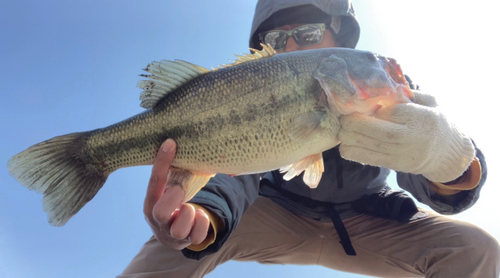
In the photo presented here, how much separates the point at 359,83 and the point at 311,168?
1.49 feet

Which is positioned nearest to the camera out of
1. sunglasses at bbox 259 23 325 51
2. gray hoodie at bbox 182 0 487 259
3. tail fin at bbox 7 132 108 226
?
tail fin at bbox 7 132 108 226

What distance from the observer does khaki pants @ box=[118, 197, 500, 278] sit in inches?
65.2

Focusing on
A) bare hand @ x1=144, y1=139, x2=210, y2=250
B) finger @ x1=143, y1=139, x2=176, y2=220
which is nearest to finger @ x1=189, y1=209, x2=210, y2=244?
bare hand @ x1=144, y1=139, x2=210, y2=250

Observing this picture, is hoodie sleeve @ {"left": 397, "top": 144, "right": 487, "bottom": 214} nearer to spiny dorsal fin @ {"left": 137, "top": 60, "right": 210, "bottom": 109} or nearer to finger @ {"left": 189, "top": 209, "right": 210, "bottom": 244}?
finger @ {"left": 189, "top": 209, "right": 210, "bottom": 244}

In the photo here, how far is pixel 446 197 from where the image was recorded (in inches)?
61.3

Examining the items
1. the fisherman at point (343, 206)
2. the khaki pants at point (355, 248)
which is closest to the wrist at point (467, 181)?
the fisherman at point (343, 206)

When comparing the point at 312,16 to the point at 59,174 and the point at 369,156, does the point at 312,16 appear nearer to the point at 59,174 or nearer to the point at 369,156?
the point at 369,156

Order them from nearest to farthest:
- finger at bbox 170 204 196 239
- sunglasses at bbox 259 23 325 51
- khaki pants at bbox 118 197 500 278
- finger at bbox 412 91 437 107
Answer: finger at bbox 170 204 196 239 < finger at bbox 412 91 437 107 < khaki pants at bbox 118 197 500 278 < sunglasses at bbox 259 23 325 51

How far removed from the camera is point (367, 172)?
6.82 feet

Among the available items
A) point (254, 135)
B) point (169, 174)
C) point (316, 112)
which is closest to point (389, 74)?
point (316, 112)

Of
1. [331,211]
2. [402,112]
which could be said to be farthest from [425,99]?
[331,211]

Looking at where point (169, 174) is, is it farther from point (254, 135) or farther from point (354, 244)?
point (354, 244)

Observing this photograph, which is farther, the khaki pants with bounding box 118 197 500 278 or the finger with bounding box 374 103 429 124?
the khaki pants with bounding box 118 197 500 278

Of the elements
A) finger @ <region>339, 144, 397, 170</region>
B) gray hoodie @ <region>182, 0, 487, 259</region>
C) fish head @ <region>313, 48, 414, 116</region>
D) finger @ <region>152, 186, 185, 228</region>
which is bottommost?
gray hoodie @ <region>182, 0, 487, 259</region>
